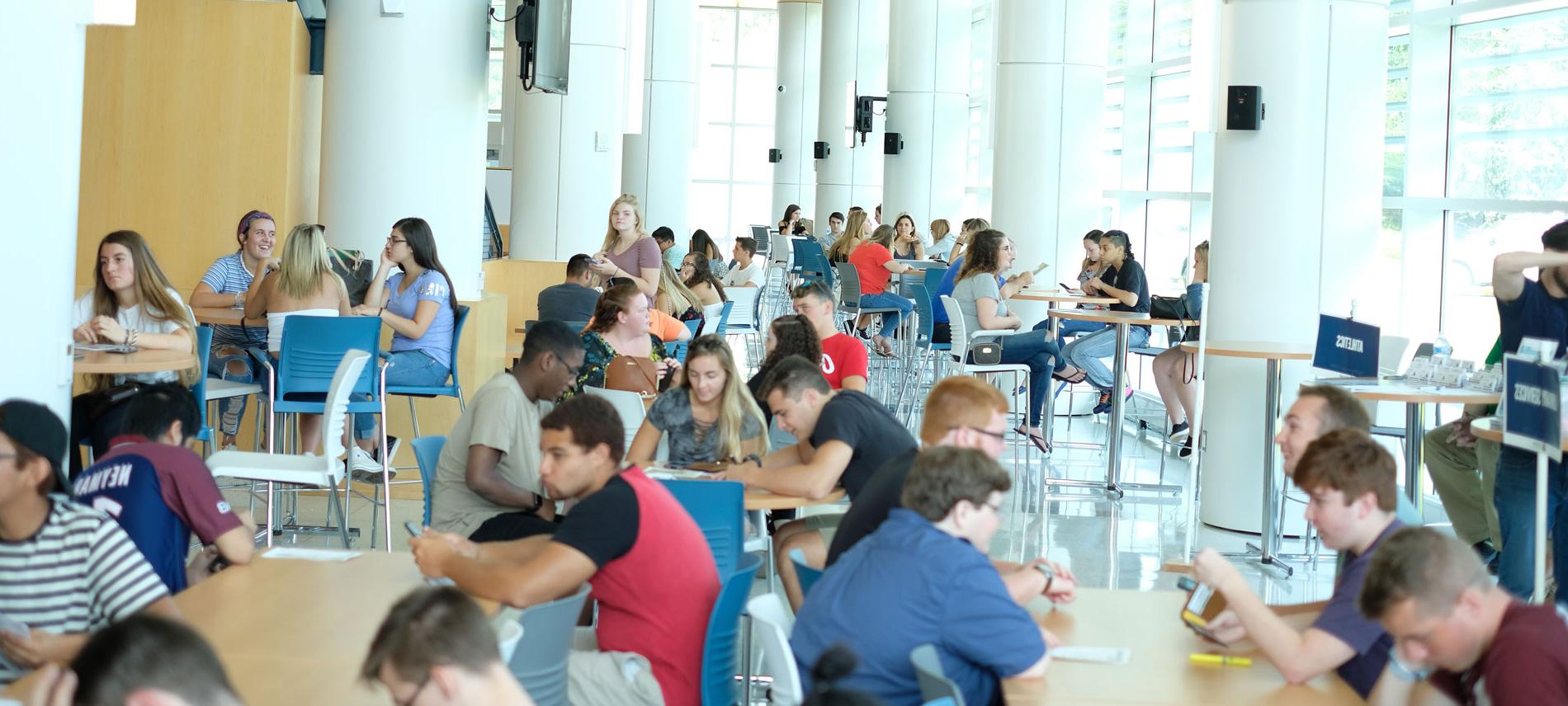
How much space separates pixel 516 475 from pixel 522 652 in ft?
5.95

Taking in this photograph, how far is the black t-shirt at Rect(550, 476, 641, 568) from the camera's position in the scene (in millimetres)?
3113

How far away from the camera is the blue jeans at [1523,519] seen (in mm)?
4977

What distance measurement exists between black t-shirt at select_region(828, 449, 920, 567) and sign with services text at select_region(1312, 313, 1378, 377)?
2.96m

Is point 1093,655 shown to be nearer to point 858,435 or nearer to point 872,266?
point 858,435

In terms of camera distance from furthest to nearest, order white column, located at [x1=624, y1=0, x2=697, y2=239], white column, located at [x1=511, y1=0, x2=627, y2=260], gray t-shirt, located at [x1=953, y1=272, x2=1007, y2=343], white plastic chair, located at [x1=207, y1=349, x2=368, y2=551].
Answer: white column, located at [x1=624, y1=0, x2=697, y2=239] < white column, located at [x1=511, y1=0, x2=627, y2=260] < gray t-shirt, located at [x1=953, y1=272, x2=1007, y2=343] < white plastic chair, located at [x1=207, y1=349, x2=368, y2=551]

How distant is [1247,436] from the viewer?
23.2ft

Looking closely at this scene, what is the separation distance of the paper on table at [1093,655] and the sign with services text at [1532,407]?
77.4 inches

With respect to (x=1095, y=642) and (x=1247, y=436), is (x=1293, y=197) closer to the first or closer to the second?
(x=1247, y=436)

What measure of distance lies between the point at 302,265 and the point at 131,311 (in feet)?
3.84

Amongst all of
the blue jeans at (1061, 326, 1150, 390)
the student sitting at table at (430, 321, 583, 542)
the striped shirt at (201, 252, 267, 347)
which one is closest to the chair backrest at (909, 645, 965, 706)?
the student sitting at table at (430, 321, 583, 542)

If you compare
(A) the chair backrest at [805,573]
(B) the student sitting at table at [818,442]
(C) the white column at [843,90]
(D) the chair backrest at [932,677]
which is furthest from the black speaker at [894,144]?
(D) the chair backrest at [932,677]

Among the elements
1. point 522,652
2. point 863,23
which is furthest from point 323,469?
point 863,23

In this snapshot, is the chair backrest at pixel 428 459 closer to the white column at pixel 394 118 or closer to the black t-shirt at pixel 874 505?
the black t-shirt at pixel 874 505

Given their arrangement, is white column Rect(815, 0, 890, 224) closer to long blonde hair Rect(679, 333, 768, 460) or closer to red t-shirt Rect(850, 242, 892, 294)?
red t-shirt Rect(850, 242, 892, 294)
